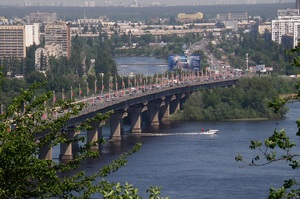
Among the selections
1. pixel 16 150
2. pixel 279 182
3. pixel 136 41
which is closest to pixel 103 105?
pixel 279 182

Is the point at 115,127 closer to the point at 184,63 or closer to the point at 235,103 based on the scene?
the point at 235,103

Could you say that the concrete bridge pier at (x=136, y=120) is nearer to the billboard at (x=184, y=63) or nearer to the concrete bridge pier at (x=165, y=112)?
the concrete bridge pier at (x=165, y=112)

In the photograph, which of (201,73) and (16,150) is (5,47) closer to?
(201,73)

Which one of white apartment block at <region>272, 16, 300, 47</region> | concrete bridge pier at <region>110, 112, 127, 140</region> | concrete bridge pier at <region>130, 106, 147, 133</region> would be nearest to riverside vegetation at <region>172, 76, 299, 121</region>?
concrete bridge pier at <region>130, 106, 147, 133</region>

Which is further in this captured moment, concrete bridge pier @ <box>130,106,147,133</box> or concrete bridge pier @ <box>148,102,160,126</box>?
concrete bridge pier @ <box>148,102,160,126</box>

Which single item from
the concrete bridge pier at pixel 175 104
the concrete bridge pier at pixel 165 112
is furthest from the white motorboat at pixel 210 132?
the concrete bridge pier at pixel 175 104

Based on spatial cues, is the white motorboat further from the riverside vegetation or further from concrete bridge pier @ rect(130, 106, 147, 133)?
the riverside vegetation
